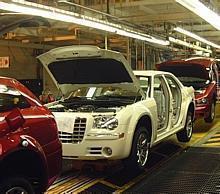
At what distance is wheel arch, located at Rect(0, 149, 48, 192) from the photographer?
3123 mm

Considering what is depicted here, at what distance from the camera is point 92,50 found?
563 cm

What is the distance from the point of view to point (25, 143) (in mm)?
3154

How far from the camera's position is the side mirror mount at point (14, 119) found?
121 inches

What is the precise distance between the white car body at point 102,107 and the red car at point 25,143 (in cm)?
129

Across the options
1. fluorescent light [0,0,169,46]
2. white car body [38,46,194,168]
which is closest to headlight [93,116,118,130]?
white car body [38,46,194,168]

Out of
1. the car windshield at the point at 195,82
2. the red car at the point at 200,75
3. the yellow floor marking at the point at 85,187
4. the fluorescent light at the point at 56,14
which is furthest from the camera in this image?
the car windshield at the point at 195,82

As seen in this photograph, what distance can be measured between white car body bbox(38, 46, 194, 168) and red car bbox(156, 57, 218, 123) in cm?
189

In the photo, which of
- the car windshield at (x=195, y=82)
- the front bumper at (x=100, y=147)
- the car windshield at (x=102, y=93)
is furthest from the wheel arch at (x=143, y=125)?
the car windshield at (x=195, y=82)

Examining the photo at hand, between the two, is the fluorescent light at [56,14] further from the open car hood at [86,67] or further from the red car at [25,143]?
the red car at [25,143]

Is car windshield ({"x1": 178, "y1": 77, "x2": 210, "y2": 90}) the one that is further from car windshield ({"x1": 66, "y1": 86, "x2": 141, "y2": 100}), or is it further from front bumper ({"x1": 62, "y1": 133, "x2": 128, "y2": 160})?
front bumper ({"x1": 62, "y1": 133, "x2": 128, "y2": 160})

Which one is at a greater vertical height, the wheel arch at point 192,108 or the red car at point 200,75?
the red car at point 200,75

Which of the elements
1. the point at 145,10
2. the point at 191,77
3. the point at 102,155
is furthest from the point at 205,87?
the point at 102,155

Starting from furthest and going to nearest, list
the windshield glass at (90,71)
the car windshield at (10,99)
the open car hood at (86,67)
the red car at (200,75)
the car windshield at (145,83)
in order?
the red car at (200,75) < the car windshield at (145,83) < the windshield glass at (90,71) < the open car hood at (86,67) < the car windshield at (10,99)

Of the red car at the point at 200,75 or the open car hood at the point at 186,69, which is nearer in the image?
the red car at the point at 200,75
